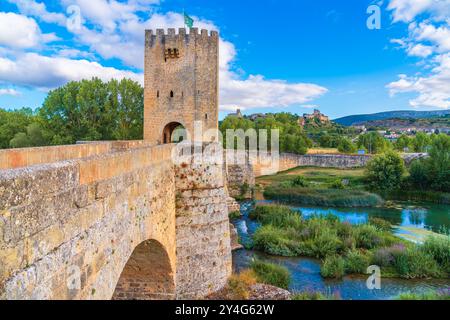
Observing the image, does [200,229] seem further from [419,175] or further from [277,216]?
[419,175]

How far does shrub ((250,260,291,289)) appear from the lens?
1226 centimetres

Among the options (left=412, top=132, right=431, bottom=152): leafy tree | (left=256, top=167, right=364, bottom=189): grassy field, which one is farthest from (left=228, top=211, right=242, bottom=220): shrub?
(left=412, top=132, right=431, bottom=152): leafy tree

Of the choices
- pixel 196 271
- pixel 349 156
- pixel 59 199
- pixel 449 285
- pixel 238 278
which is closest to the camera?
pixel 59 199

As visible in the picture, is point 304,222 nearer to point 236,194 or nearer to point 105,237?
point 236,194

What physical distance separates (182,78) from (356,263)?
1015 centimetres

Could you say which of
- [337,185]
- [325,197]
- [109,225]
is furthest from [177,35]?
[337,185]

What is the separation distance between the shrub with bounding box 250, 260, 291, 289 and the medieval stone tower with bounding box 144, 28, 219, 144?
565 centimetres

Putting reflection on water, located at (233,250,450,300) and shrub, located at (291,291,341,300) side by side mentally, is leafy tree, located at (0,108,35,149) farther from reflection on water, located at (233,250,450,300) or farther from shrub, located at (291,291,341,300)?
shrub, located at (291,291,341,300)

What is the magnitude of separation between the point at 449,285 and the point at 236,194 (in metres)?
18.9

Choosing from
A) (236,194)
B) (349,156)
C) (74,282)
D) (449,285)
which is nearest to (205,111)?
(449,285)

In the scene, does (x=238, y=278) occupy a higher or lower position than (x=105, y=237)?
lower

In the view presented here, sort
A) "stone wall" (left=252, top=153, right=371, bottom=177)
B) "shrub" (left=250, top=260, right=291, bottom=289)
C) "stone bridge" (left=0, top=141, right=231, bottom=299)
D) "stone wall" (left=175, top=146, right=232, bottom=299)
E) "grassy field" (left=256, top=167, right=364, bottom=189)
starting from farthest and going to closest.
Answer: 1. "stone wall" (left=252, top=153, right=371, bottom=177)
2. "grassy field" (left=256, top=167, right=364, bottom=189)
3. "shrub" (left=250, top=260, right=291, bottom=289)
4. "stone wall" (left=175, top=146, right=232, bottom=299)
5. "stone bridge" (left=0, top=141, right=231, bottom=299)

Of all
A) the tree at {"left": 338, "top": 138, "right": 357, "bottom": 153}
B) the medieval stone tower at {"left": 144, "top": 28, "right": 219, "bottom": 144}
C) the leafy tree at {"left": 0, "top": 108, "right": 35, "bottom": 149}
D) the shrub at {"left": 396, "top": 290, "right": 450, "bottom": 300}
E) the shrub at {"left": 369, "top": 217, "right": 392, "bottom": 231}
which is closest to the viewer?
the shrub at {"left": 396, "top": 290, "right": 450, "bottom": 300}

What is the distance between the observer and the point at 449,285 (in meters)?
12.8
